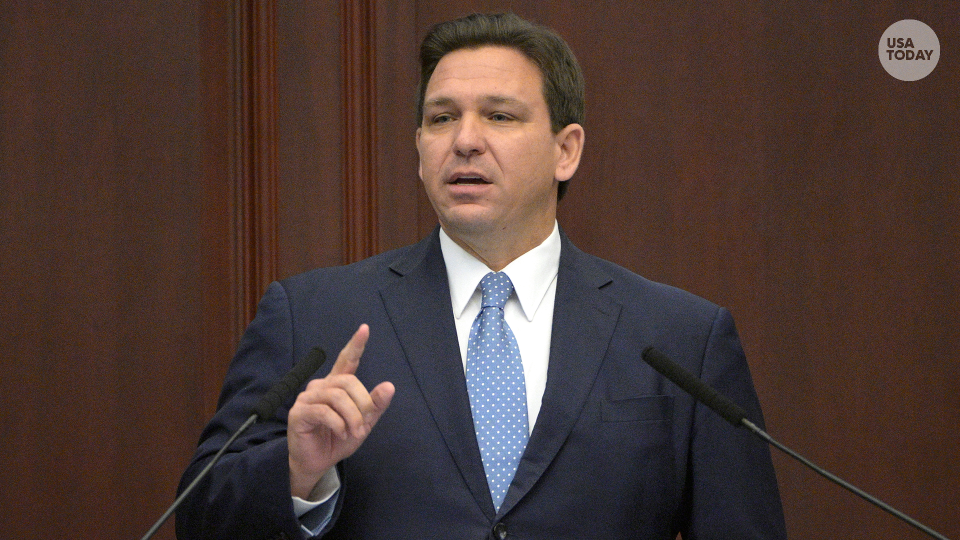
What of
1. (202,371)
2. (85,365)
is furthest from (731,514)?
(85,365)

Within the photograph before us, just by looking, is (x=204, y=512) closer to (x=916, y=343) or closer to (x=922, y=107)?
(x=916, y=343)

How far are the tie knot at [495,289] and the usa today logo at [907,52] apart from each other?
3.72 feet

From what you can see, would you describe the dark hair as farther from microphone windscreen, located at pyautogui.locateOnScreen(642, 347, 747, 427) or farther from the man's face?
microphone windscreen, located at pyautogui.locateOnScreen(642, 347, 747, 427)

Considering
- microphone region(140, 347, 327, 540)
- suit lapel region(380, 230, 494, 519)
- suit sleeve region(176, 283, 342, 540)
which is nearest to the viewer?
microphone region(140, 347, 327, 540)

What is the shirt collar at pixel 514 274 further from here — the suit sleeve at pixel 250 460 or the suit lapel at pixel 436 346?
the suit sleeve at pixel 250 460

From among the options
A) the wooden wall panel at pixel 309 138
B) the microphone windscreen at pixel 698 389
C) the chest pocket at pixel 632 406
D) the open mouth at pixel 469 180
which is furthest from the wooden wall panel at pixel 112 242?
the microphone windscreen at pixel 698 389

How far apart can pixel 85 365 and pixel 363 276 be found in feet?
2.51

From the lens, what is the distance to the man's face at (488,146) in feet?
5.58

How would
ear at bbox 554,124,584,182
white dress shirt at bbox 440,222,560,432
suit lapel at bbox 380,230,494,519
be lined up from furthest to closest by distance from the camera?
ear at bbox 554,124,584,182 → white dress shirt at bbox 440,222,560,432 → suit lapel at bbox 380,230,494,519

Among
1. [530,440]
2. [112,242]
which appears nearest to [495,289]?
[530,440]

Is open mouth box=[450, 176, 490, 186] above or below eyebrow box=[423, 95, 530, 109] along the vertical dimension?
below

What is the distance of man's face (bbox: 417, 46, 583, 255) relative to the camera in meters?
1.70

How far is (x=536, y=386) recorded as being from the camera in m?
1.61

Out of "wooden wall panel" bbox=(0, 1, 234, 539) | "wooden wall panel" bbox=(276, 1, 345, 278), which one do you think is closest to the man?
"wooden wall panel" bbox=(276, 1, 345, 278)
